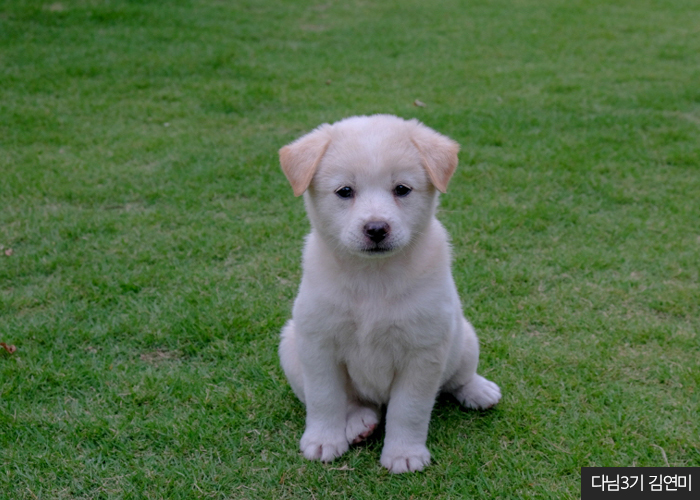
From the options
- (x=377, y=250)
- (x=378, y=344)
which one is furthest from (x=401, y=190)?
(x=378, y=344)

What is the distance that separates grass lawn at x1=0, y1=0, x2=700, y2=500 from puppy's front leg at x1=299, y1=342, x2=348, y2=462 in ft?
0.21

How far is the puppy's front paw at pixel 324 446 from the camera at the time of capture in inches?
119

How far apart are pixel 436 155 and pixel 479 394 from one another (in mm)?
1265

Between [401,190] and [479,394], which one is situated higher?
[401,190]

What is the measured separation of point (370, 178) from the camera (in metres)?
2.74

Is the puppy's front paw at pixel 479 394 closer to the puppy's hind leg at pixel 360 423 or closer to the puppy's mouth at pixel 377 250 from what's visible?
the puppy's hind leg at pixel 360 423

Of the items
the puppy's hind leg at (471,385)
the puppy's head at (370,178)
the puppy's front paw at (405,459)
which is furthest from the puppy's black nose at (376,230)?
the puppy's front paw at (405,459)

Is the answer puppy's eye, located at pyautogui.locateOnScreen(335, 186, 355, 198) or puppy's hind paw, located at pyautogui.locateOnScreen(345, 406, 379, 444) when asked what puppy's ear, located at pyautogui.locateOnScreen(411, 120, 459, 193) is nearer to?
puppy's eye, located at pyautogui.locateOnScreen(335, 186, 355, 198)

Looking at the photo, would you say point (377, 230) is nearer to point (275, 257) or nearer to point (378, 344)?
point (378, 344)

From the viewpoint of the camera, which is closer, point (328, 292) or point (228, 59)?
point (328, 292)

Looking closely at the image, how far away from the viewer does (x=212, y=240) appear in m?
5.11

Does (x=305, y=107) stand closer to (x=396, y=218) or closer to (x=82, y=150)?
(x=82, y=150)

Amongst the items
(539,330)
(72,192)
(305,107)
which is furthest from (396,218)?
(305,107)

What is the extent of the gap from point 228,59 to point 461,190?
529 centimetres
